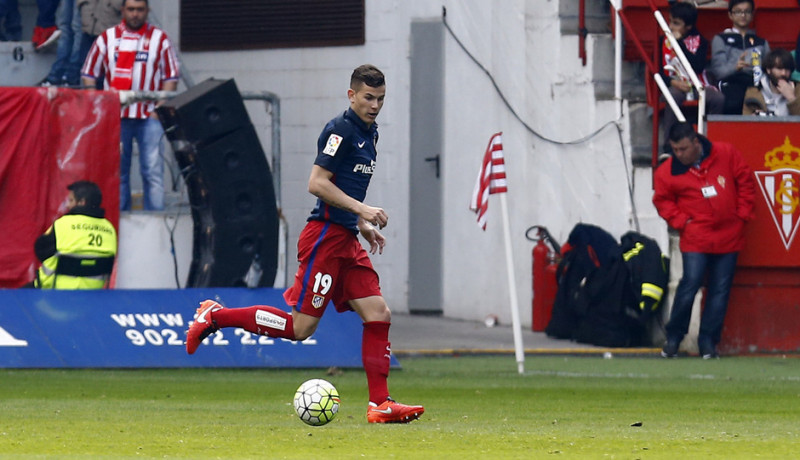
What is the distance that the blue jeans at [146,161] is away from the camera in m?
15.1

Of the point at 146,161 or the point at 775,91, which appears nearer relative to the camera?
the point at 146,161

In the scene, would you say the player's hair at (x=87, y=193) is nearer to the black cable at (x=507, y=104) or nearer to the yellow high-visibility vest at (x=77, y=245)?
the yellow high-visibility vest at (x=77, y=245)

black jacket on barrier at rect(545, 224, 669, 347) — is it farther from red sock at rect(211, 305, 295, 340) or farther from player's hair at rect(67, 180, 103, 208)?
red sock at rect(211, 305, 295, 340)

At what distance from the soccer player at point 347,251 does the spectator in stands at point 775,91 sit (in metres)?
8.22

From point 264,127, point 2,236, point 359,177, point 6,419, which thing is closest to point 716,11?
point 264,127

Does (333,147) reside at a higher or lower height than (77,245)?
higher

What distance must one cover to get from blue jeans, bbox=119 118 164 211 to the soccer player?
6.88 meters

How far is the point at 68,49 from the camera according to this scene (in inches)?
679

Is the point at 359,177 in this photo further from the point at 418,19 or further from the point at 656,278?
the point at 418,19

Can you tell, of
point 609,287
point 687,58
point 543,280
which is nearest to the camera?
point 609,287

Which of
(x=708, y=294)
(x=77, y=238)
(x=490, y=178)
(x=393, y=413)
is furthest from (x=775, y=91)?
(x=393, y=413)

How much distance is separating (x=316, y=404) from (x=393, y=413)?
496 mm

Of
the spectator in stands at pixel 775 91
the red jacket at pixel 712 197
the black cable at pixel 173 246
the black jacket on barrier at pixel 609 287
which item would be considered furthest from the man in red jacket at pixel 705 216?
the black cable at pixel 173 246

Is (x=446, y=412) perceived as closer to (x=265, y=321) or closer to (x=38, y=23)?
(x=265, y=321)
